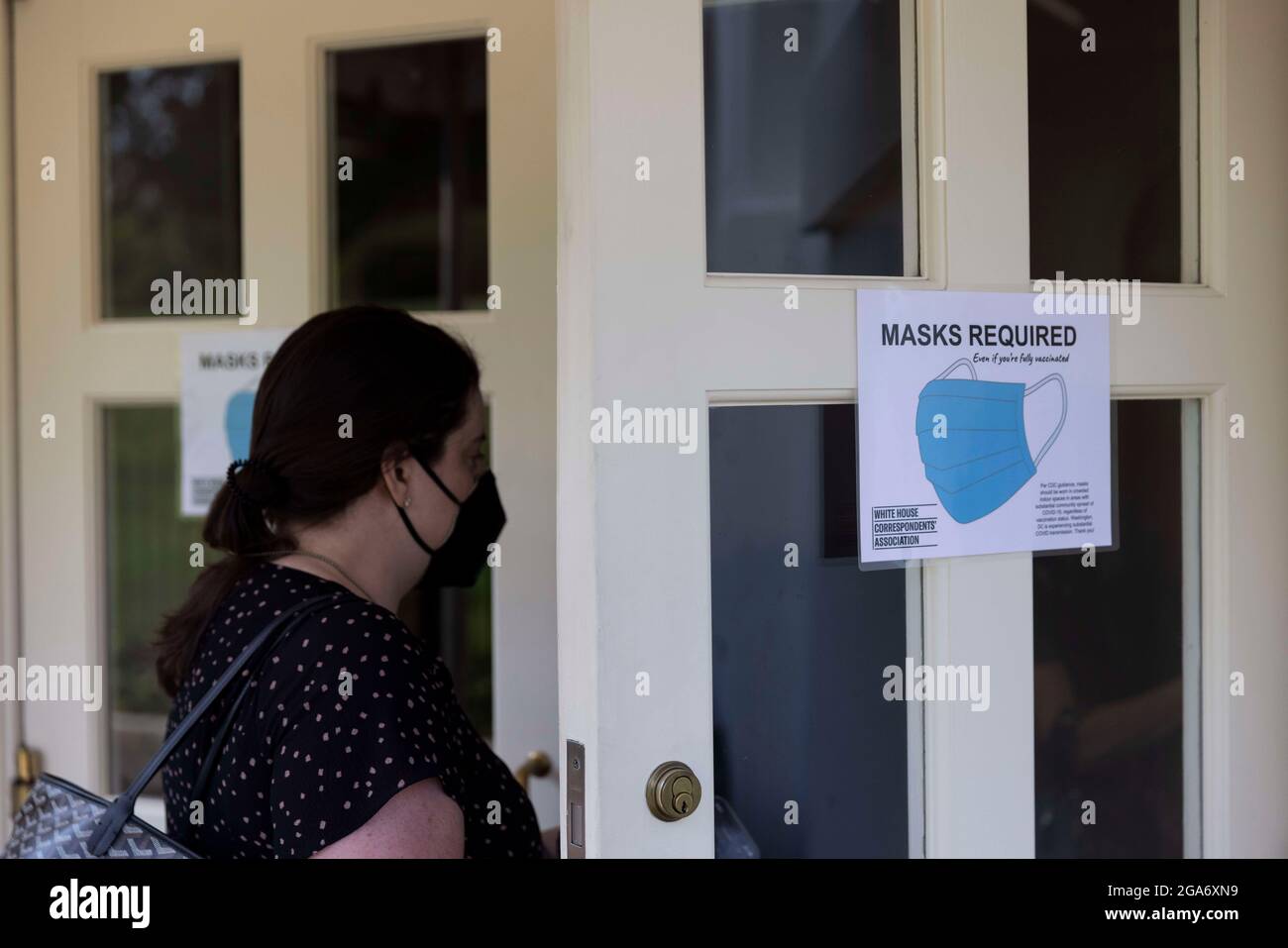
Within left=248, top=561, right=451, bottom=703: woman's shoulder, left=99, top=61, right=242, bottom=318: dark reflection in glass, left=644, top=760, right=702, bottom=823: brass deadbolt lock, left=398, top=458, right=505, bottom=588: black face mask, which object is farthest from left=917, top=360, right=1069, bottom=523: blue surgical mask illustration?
left=99, top=61, right=242, bottom=318: dark reflection in glass

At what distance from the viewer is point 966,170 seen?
1279 millimetres

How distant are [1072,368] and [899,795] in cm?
52

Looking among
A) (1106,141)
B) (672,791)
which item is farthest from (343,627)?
(1106,141)

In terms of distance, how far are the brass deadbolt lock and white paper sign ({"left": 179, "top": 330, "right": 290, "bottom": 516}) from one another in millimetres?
1266

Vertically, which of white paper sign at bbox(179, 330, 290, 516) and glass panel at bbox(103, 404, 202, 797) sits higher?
white paper sign at bbox(179, 330, 290, 516)

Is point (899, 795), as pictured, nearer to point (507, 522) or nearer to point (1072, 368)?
point (1072, 368)

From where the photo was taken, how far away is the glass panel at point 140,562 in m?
2.23

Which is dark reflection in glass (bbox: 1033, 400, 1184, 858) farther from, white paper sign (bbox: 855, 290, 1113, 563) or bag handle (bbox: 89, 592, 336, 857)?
bag handle (bbox: 89, 592, 336, 857)

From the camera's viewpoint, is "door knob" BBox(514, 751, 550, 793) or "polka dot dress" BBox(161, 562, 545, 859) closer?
"polka dot dress" BBox(161, 562, 545, 859)

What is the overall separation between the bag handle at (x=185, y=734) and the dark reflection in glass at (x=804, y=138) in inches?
24.0

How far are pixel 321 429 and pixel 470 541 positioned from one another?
39cm

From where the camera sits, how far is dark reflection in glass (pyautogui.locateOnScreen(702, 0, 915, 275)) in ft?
3.96

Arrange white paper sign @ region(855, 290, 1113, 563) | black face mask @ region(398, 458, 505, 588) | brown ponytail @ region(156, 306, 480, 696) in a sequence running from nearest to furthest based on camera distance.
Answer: white paper sign @ region(855, 290, 1113, 563), brown ponytail @ region(156, 306, 480, 696), black face mask @ region(398, 458, 505, 588)

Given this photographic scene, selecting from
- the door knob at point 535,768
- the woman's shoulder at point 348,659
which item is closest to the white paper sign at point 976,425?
the woman's shoulder at point 348,659
